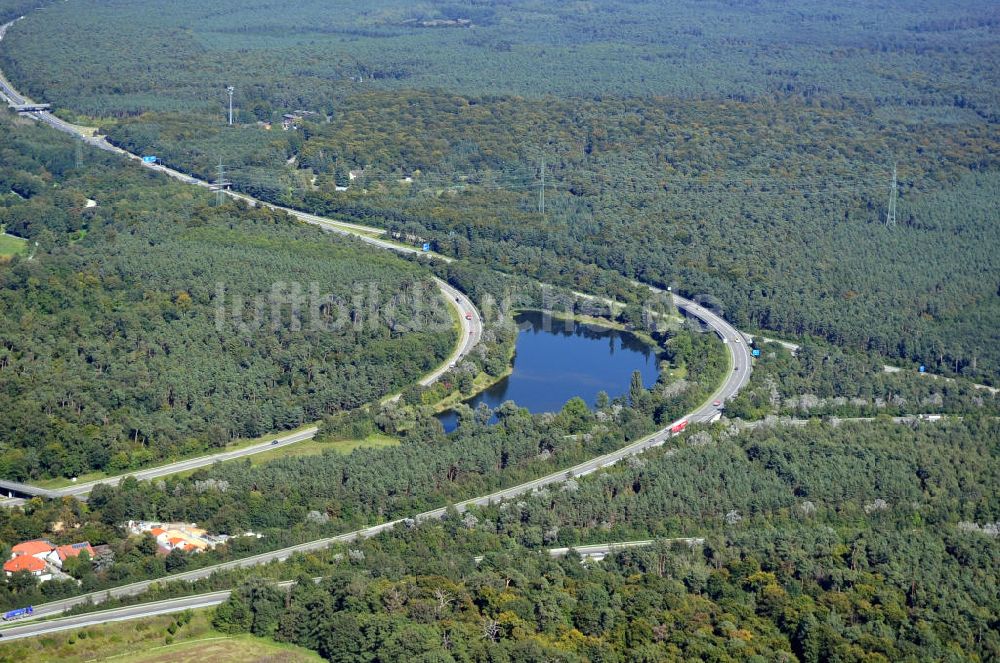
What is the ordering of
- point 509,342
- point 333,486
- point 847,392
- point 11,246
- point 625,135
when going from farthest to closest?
point 625,135 < point 11,246 < point 509,342 < point 847,392 < point 333,486

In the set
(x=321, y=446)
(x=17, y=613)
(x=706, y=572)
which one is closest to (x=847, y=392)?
(x=706, y=572)

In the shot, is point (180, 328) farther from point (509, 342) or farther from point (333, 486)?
point (333, 486)

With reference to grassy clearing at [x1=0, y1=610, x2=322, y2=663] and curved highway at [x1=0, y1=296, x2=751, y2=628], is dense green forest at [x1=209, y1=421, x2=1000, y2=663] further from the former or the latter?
curved highway at [x1=0, y1=296, x2=751, y2=628]

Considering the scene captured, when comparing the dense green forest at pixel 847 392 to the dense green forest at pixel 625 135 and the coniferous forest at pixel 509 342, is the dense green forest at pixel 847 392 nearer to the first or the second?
the coniferous forest at pixel 509 342

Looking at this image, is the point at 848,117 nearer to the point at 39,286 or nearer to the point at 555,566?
the point at 39,286

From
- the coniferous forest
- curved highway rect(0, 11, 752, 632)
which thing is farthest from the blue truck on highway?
the coniferous forest

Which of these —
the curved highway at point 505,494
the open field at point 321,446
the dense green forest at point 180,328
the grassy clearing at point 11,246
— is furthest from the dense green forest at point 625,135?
the open field at point 321,446
